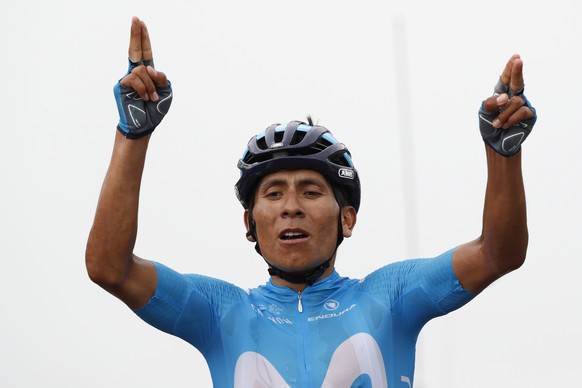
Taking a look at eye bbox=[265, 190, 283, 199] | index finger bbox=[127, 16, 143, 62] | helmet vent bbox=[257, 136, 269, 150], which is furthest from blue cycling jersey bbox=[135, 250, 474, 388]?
index finger bbox=[127, 16, 143, 62]

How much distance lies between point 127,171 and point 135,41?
80 cm

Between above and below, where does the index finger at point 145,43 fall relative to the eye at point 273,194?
above

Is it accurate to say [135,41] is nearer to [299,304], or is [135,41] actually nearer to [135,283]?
[135,283]

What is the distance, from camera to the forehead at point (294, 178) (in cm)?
744

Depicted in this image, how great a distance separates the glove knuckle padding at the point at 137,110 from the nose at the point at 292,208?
114 cm

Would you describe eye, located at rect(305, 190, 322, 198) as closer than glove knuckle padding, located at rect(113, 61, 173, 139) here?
No

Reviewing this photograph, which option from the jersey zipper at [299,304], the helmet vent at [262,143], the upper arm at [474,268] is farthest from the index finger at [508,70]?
the jersey zipper at [299,304]

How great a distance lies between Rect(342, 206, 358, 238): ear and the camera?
7.67 m

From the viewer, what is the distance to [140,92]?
650 centimetres

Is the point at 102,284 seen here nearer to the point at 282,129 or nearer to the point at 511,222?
the point at 282,129

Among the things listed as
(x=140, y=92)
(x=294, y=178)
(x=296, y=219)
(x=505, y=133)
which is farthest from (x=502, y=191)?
(x=140, y=92)

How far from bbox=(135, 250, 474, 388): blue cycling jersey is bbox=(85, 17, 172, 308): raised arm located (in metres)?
0.40

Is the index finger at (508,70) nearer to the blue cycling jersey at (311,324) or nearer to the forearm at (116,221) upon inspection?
the blue cycling jersey at (311,324)

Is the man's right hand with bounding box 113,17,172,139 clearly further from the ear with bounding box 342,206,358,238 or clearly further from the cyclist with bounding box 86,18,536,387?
the ear with bounding box 342,206,358,238
